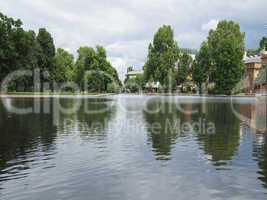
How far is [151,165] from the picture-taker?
12.8 meters

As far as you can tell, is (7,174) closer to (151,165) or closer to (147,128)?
(151,165)

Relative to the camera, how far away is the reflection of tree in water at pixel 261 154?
11.5 m

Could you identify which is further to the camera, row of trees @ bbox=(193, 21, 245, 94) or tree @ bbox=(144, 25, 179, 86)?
tree @ bbox=(144, 25, 179, 86)

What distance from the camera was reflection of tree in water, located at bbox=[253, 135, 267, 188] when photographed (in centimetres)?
1155

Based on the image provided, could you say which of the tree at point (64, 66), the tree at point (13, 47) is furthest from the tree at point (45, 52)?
the tree at point (13, 47)

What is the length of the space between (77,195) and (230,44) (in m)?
103

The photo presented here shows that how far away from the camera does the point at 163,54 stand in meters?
130

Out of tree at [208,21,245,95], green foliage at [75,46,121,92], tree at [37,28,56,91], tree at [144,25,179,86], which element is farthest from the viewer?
tree at [144,25,179,86]

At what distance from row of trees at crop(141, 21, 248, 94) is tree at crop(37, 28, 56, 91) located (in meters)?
41.7

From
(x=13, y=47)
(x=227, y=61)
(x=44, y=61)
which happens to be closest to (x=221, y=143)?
(x=13, y=47)

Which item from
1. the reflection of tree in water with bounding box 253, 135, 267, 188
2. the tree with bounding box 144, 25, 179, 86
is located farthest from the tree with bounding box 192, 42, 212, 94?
the reflection of tree in water with bounding box 253, 135, 267, 188

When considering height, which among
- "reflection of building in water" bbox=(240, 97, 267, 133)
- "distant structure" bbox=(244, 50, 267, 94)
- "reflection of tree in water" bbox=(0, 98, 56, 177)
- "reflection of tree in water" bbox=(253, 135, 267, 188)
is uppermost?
"distant structure" bbox=(244, 50, 267, 94)

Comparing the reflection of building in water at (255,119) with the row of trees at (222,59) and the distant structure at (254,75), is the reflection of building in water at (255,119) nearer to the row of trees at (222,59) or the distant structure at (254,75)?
the row of trees at (222,59)

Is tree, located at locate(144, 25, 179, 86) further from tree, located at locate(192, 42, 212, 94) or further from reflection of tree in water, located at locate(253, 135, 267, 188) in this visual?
reflection of tree in water, located at locate(253, 135, 267, 188)
